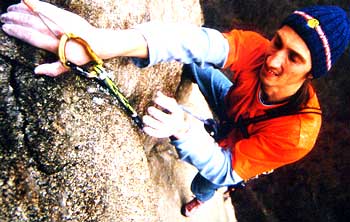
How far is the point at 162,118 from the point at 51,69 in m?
0.61

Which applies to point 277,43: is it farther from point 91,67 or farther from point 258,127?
point 91,67

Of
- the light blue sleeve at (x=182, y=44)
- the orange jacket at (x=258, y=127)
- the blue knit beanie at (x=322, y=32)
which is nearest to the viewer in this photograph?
the light blue sleeve at (x=182, y=44)

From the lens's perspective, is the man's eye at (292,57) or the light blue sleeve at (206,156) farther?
the man's eye at (292,57)

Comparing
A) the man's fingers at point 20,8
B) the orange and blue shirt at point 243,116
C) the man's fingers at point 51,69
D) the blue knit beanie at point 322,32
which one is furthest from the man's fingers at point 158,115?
the blue knit beanie at point 322,32

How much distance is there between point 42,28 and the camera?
161cm

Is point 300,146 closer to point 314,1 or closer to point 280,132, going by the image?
point 280,132

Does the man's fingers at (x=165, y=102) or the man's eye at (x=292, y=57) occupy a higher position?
the man's eye at (x=292, y=57)

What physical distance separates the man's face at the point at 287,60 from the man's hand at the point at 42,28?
137 centimetres

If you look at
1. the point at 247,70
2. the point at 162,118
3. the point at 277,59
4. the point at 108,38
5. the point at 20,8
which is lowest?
the point at 247,70

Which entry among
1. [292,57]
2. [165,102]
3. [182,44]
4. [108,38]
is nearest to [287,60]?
Result: [292,57]

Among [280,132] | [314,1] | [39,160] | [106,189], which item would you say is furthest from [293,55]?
[314,1]

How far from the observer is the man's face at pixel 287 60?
235 cm

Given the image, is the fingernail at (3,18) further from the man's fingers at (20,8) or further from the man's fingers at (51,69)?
the man's fingers at (51,69)

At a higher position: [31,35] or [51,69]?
[31,35]
